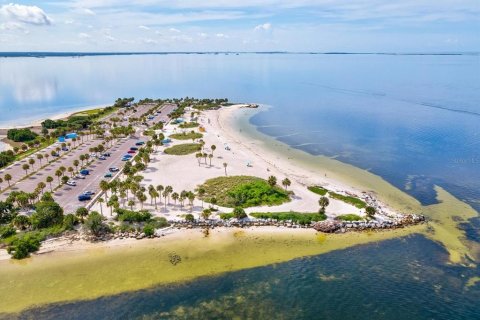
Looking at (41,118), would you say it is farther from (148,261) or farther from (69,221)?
(148,261)

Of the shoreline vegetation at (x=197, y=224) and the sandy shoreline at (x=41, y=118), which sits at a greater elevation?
the sandy shoreline at (x=41, y=118)

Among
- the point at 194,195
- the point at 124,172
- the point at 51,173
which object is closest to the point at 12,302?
the point at 194,195

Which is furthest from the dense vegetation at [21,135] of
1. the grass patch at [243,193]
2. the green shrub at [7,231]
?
the grass patch at [243,193]

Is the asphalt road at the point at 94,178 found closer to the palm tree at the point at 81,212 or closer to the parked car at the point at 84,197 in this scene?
the parked car at the point at 84,197

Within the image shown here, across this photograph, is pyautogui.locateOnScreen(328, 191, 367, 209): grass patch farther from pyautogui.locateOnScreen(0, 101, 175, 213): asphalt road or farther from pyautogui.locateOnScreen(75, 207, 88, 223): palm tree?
pyautogui.locateOnScreen(0, 101, 175, 213): asphalt road

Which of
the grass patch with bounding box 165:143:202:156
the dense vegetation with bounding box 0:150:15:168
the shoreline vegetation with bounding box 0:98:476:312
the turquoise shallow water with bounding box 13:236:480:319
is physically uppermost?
the dense vegetation with bounding box 0:150:15:168

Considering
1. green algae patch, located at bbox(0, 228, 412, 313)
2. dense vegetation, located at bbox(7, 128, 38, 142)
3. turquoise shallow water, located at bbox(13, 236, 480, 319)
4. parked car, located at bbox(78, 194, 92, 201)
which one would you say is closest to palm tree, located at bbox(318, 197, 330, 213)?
green algae patch, located at bbox(0, 228, 412, 313)
